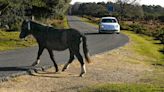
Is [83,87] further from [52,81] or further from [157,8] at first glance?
[157,8]

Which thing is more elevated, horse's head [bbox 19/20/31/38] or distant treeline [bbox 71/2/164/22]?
horse's head [bbox 19/20/31/38]

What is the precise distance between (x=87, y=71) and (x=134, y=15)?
94.1m

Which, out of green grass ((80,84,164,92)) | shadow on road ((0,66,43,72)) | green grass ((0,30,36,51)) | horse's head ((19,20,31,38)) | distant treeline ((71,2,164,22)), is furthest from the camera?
distant treeline ((71,2,164,22))

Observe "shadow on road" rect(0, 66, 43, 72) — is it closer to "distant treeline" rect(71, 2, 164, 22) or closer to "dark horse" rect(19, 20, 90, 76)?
"dark horse" rect(19, 20, 90, 76)

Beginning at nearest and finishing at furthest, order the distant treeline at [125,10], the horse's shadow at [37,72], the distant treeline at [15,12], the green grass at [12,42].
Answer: the horse's shadow at [37,72], the green grass at [12,42], the distant treeline at [15,12], the distant treeline at [125,10]

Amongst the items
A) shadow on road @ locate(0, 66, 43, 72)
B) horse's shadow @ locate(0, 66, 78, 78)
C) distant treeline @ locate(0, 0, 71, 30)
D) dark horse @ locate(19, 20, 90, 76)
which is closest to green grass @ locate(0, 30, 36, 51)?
distant treeline @ locate(0, 0, 71, 30)

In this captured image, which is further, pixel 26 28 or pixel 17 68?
pixel 26 28

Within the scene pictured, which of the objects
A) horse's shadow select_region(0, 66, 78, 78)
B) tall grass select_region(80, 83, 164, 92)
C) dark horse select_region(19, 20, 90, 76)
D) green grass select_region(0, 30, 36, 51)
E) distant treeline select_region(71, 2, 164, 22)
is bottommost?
distant treeline select_region(71, 2, 164, 22)

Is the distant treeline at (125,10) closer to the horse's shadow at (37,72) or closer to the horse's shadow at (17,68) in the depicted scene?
the horse's shadow at (17,68)

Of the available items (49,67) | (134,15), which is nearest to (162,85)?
(49,67)

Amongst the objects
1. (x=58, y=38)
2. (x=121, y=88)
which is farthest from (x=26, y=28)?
(x=121, y=88)

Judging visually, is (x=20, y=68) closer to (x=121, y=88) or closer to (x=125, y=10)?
(x=121, y=88)

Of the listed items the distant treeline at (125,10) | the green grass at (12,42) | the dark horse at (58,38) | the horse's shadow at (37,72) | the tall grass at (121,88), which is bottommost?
the distant treeline at (125,10)

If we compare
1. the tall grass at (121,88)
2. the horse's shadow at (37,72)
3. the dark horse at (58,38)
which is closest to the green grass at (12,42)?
the dark horse at (58,38)
